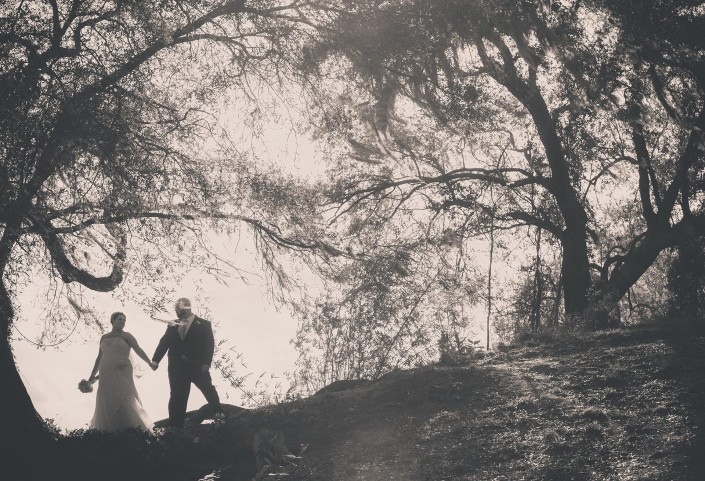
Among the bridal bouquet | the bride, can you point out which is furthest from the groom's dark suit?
the bridal bouquet

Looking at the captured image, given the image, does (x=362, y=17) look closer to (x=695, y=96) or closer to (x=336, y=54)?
(x=336, y=54)

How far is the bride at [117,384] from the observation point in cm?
1022

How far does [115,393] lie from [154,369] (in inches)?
25.3

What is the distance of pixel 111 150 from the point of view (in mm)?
9680

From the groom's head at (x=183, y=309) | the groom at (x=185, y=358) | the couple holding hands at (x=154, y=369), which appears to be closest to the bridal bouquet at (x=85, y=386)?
the couple holding hands at (x=154, y=369)

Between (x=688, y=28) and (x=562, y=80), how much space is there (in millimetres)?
3447

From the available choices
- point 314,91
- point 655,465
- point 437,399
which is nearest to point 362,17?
point 314,91

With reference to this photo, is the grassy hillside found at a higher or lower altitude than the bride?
lower

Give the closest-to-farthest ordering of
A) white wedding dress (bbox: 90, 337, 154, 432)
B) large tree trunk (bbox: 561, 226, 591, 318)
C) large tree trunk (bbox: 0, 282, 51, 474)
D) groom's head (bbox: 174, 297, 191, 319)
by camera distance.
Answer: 1. large tree trunk (bbox: 0, 282, 51, 474)
2. white wedding dress (bbox: 90, 337, 154, 432)
3. groom's head (bbox: 174, 297, 191, 319)
4. large tree trunk (bbox: 561, 226, 591, 318)

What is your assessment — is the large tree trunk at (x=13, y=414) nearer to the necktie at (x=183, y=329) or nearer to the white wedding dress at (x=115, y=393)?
the white wedding dress at (x=115, y=393)

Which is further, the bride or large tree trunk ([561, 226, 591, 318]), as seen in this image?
large tree trunk ([561, 226, 591, 318])

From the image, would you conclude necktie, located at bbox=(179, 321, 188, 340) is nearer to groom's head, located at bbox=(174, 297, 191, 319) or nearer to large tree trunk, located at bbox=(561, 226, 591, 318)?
groom's head, located at bbox=(174, 297, 191, 319)

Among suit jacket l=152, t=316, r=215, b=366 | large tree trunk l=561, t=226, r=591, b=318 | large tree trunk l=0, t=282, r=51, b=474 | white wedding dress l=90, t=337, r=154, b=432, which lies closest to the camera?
large tree trunk l=0, t=282, r=51, b=474

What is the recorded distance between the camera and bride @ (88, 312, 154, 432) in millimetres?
10219
